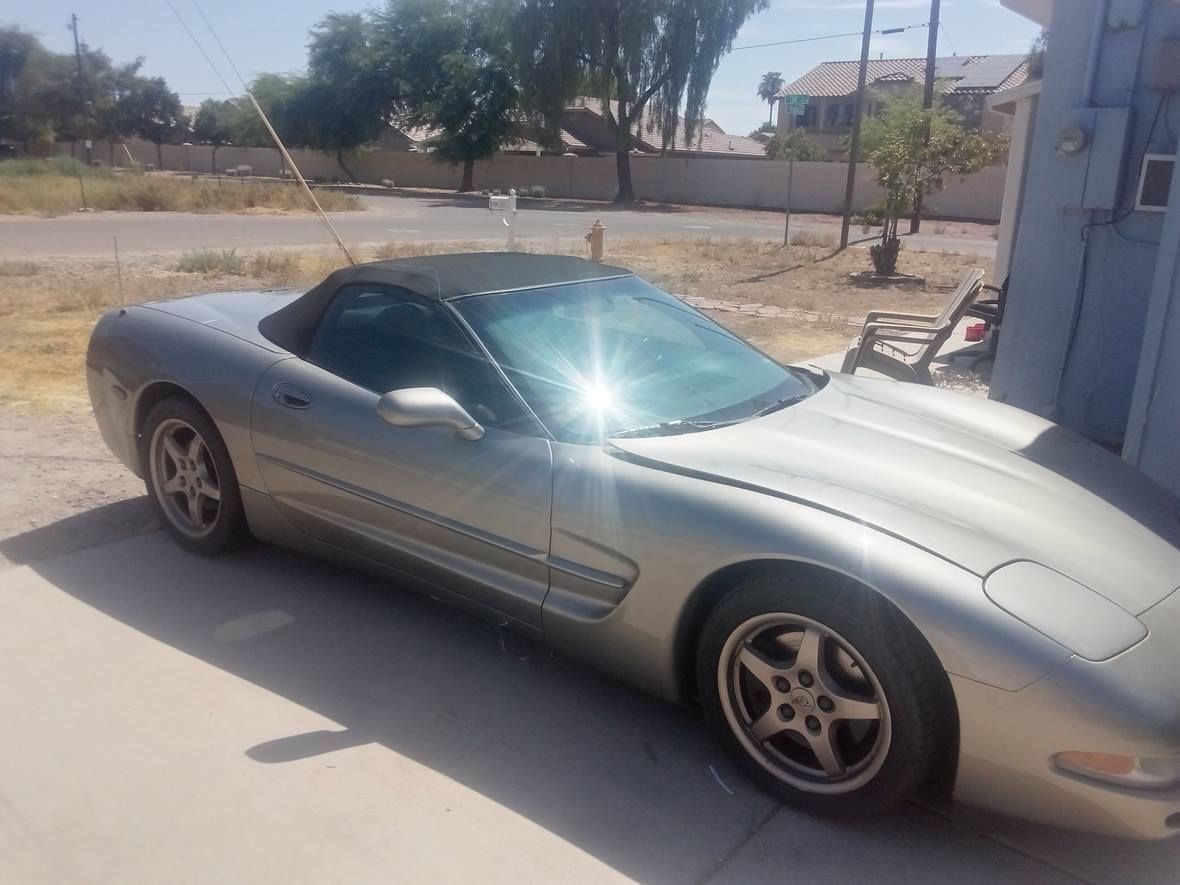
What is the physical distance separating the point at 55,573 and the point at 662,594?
2.66 m

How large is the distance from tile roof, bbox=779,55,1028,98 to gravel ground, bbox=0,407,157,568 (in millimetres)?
48912

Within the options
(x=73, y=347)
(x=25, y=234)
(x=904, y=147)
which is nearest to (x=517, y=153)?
(x=25, y=234)

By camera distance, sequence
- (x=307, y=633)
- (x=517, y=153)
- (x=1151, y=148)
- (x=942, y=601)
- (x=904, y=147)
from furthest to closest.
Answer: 1. (x=517, y=153)
2. (x=904, y=147)
3. (x=1151, y=148)
4. (x=307, y=633)
5. (x=942, y=601)

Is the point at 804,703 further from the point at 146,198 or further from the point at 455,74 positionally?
the point at 455,74

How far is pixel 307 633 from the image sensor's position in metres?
3.70

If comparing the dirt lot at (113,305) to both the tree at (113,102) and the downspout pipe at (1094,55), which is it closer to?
the downspout pipe at (1094,55)

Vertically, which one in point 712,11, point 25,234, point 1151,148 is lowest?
point 25,234

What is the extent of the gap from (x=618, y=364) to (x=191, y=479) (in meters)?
1.91

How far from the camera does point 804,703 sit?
8.77ft

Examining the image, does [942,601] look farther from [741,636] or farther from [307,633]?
[307,633]

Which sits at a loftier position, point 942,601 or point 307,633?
point 942,601

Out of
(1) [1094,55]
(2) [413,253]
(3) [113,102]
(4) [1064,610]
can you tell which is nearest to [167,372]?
(4) [1064,610]

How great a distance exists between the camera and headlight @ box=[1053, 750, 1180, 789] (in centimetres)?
227

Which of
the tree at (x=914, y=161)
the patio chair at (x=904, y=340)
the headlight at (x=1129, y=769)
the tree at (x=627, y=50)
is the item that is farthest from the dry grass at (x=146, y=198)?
the headlight at (x=1129, y=769)
